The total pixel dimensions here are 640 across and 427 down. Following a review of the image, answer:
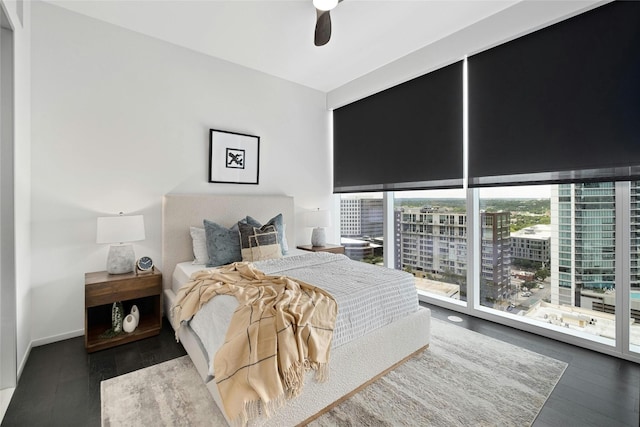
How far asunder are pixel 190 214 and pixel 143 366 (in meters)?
1.51

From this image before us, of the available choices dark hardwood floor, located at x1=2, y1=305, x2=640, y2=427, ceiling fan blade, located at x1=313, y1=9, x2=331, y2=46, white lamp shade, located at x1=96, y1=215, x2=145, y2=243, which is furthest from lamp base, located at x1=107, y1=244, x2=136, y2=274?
ceiling fan blade, located at x1=313, y1=9, x2=331, y2=46

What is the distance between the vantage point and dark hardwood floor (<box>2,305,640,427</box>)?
5.34ft

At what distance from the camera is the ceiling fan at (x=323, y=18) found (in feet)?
7.06

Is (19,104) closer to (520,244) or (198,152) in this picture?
(198,152)

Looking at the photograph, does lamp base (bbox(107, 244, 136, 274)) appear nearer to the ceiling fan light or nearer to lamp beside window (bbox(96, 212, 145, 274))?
lamp beside window (bbox(96, 212, 145, 274))

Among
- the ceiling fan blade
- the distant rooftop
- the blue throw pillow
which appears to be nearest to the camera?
Answer: the ceiling fan blade

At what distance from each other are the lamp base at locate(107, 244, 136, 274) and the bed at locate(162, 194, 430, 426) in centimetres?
38

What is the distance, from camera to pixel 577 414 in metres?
1.66

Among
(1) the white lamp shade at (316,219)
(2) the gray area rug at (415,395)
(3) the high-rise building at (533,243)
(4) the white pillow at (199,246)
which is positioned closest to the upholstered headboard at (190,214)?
(4) the white pillow at (199,246)

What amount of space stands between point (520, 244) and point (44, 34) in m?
4.77

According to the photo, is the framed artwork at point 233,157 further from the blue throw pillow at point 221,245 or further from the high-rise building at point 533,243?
the high-rise building at point 533,243

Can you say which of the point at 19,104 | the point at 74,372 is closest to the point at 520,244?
the point at 74,372

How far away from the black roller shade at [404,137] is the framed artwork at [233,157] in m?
1.42

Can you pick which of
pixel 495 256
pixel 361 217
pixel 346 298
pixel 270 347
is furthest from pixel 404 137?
pixel 270 347
